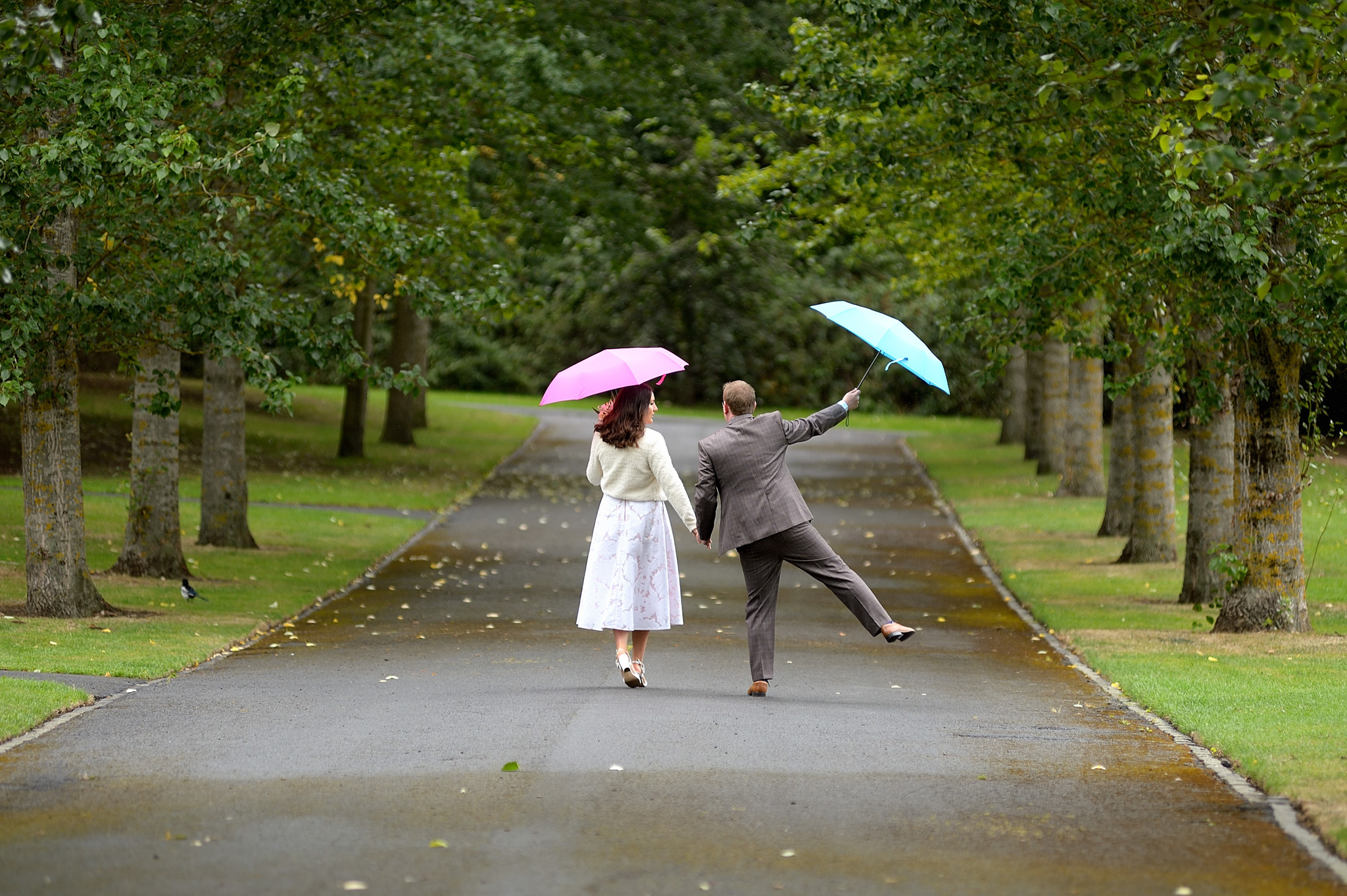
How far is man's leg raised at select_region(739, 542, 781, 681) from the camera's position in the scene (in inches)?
378

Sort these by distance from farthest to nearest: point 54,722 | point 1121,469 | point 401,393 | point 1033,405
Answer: point 401,393
point 1033,405
point 1121,469
point 54,722

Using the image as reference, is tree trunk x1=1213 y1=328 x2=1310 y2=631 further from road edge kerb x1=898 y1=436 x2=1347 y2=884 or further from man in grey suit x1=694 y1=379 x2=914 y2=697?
man in grey suit x1=694 y1=379 x2=914 y2=697

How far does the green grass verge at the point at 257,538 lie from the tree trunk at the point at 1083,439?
1015 cm

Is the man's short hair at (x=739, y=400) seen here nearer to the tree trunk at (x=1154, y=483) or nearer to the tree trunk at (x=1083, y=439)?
the tree trunk at (x=1154, y=483)

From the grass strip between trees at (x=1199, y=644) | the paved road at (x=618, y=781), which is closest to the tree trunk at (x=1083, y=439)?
the grass strip between trees at (x=1199, y=644)

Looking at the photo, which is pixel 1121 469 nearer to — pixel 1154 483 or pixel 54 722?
pixel 1154 483

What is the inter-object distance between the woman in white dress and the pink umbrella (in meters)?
0.18

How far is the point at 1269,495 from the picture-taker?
12.7 metres

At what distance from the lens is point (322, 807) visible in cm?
661

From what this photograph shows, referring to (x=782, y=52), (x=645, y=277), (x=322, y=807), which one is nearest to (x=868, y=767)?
(x=322, y=807)

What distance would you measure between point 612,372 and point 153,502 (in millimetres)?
8005

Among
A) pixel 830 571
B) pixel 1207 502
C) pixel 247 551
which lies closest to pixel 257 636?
pixel 830 571

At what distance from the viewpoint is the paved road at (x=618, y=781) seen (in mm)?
5742

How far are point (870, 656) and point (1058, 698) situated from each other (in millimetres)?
2217
